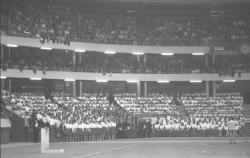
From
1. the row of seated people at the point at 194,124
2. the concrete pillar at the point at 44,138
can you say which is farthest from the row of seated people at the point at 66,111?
the concrete pillar at the point at 44,138

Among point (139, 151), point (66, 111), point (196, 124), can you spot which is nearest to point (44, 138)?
point (139, 151)

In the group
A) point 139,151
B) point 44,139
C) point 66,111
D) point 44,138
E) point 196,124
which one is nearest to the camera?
point 44,138

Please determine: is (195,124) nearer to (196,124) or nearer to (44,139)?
(196,124)

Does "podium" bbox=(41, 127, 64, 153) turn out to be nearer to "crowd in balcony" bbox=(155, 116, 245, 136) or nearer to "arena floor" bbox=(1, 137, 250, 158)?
"arena floor" bbox=(1, 137, 250, 158)

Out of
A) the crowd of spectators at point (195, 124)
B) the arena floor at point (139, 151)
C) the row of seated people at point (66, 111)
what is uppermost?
the row of seated people at point (66, 111)

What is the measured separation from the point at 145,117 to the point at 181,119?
13.2 ft

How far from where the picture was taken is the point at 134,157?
23.2 metres

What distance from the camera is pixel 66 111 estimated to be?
4400 centimetres

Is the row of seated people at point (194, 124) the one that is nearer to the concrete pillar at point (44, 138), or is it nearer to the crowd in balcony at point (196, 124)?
the crowd in balcony at point (196, 124)

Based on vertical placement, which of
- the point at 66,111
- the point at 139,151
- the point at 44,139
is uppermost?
the point at 66,111

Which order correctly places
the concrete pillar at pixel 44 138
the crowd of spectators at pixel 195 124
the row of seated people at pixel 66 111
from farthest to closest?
the crowd of spectators at pixel 195 124
the row of seated people at pixel 66 111
the concrete pillar at pixel 44 138

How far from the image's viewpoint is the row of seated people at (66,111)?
130ft

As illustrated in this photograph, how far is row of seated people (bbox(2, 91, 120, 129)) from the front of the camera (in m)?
39.6

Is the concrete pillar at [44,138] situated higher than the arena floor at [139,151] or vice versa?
the concrete pillar at [44,138]
